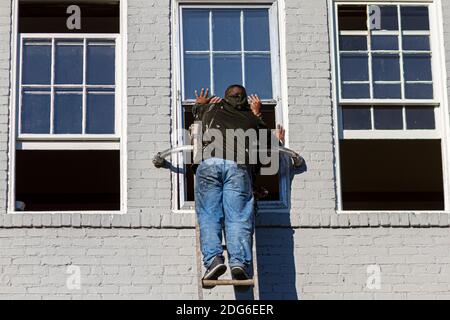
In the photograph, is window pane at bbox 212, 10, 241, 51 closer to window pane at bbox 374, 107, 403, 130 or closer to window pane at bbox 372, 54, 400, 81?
window pane at bbox 372, 54, 400, 81

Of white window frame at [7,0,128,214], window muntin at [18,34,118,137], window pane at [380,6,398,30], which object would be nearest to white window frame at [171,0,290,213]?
white window frame at [7,0,128,214]

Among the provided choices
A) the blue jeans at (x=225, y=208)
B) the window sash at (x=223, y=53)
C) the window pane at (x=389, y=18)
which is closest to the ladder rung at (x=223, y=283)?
the blue jeans at (x=225, y=208)

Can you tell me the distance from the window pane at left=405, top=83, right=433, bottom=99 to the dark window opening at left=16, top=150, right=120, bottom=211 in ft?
10.6

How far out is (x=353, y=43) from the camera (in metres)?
10.7


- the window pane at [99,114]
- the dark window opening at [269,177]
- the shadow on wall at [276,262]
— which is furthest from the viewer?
the window pane at [99,114]

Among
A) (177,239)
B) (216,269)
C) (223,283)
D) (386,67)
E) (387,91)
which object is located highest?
(386,67)

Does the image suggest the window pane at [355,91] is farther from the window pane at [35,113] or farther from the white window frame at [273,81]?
the window pane at [35,113]

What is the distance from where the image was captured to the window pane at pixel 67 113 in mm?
10281

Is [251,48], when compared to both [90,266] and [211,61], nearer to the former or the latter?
[211,61]

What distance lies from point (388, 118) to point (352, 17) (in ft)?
3.52

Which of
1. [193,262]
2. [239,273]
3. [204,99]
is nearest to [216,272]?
[239,273]

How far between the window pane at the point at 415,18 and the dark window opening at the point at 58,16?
276 cm

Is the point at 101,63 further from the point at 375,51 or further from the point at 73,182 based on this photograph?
the point at 73,182

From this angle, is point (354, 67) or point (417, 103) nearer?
point (417, 103)
